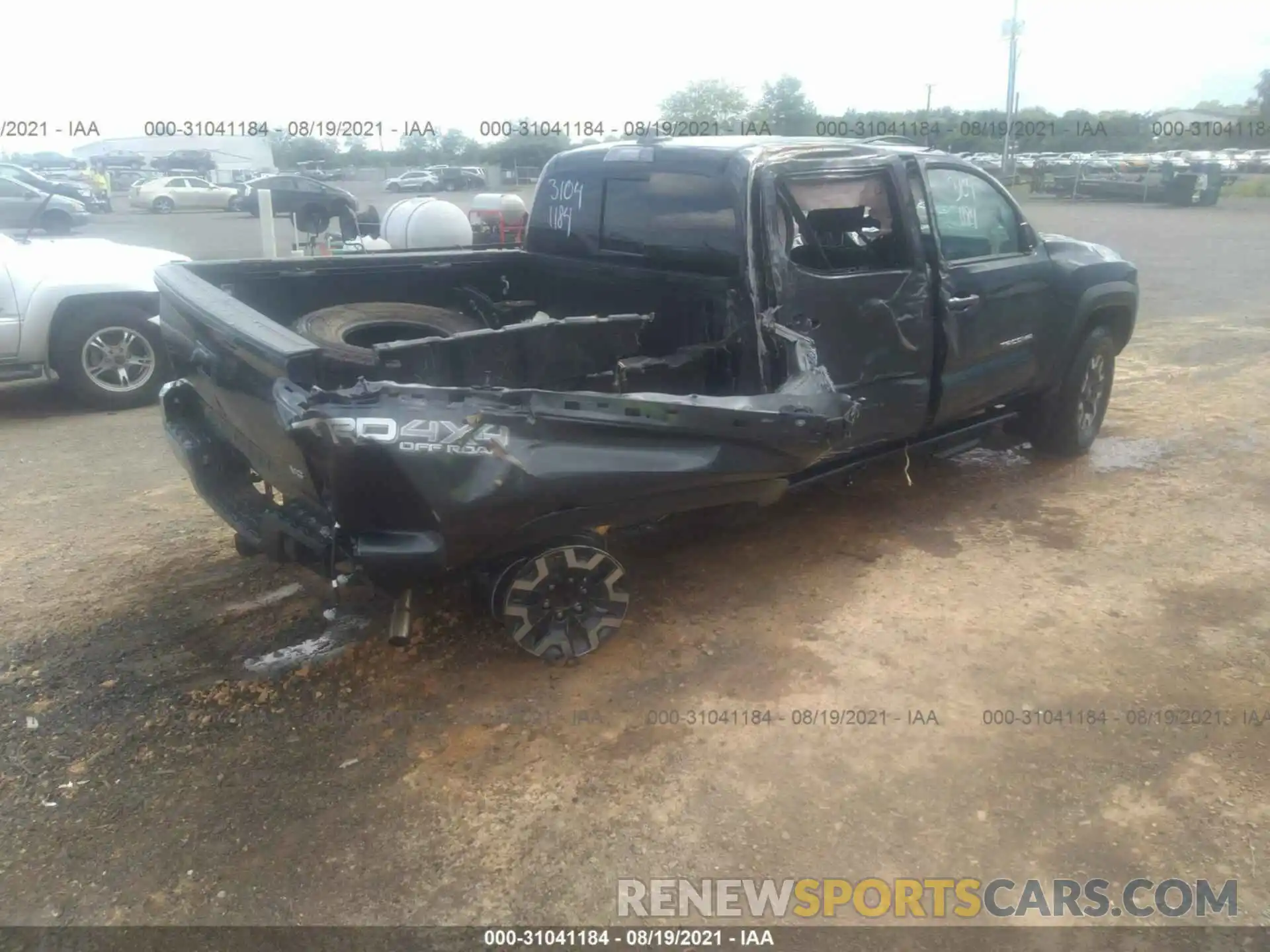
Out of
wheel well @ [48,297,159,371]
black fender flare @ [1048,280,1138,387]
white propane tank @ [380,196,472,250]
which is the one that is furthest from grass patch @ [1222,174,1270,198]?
wheel well @ [48,297,159,371]

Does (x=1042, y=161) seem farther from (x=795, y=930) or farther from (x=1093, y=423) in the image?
(x=795, y=930)

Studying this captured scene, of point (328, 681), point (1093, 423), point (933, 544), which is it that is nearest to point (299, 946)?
point (328, 681)

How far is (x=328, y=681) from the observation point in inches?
142

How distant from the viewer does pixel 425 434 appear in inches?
119

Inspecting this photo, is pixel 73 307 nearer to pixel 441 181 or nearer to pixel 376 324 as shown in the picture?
→ pixel 376 324

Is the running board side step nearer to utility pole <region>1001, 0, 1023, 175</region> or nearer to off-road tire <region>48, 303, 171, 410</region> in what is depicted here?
off-road tire <region>48, 303, 171, 410</region>

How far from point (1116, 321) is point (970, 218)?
5.29 ft

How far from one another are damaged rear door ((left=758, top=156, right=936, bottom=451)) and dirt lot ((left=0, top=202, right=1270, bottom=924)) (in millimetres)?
771

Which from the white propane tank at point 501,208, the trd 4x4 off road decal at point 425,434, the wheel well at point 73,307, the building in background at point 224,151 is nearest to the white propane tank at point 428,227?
the wheel well at point 73,307

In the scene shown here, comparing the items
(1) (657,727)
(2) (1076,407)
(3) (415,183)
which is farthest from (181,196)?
(1) (657,727)

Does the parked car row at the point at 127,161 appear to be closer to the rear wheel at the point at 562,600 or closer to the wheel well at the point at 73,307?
the wheel well at the point at 73,307

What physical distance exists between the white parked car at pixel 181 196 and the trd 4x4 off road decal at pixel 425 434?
28.6 meters

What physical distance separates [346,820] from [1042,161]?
3610cm

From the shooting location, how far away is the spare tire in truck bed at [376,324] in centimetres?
399
